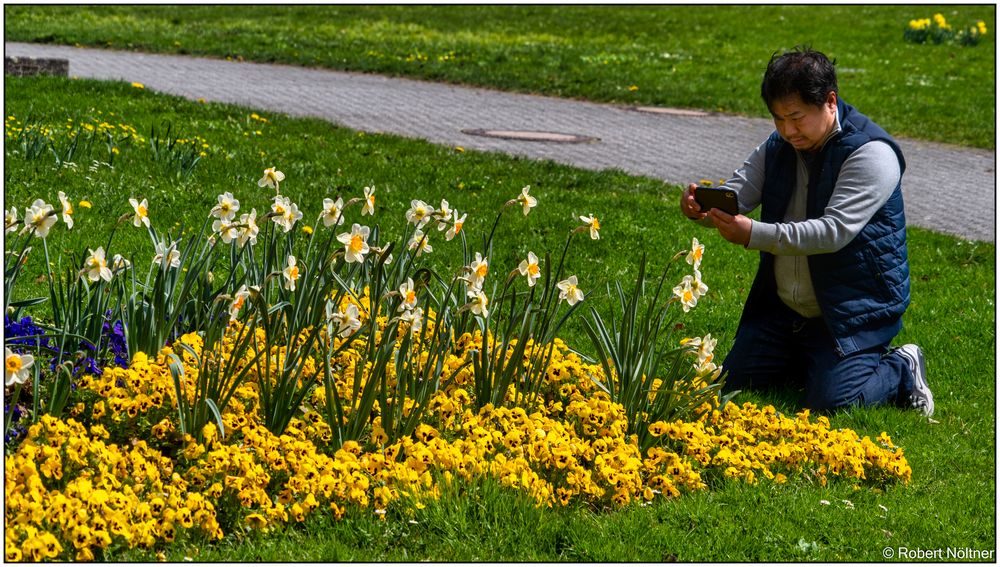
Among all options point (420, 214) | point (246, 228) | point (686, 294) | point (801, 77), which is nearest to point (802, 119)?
point (801, 77)

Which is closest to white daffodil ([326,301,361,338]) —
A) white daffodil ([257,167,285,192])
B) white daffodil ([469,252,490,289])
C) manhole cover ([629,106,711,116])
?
white daffodil ([469,252,490,289])

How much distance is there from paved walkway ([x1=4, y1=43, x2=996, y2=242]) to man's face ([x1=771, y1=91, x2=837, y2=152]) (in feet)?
13.5

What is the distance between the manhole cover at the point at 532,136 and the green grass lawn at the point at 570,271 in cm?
139

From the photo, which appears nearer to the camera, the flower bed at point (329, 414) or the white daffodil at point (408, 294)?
the flower bed at point (329, 414)

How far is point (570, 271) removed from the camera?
650 centimetres

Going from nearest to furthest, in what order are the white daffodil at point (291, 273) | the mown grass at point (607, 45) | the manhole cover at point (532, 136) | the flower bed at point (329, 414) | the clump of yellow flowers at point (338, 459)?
the clump of yellow flowers at point (338, 459) < the flower bed at point (329, 414) < the white daffodil at point (291, 273) < the manhole cover at point (532, 136) < the mown grass at point (607, 45)

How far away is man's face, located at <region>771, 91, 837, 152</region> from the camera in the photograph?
4.45 m

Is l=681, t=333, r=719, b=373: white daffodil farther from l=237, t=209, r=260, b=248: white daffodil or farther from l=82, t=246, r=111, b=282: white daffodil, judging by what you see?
l=82, t=246, r=111, b=282: white daffodil

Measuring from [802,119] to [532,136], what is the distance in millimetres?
6880

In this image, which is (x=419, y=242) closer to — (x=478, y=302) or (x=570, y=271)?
(x=478, y=302)

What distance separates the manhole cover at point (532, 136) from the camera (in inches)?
440

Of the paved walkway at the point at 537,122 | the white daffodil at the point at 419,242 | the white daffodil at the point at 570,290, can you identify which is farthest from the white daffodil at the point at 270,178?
the paved walkway at the point at 537,122

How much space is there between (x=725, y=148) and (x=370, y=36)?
9.81 m

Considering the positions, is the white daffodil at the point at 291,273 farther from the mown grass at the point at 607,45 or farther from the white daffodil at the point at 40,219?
the mown grass at the point at 607,45
